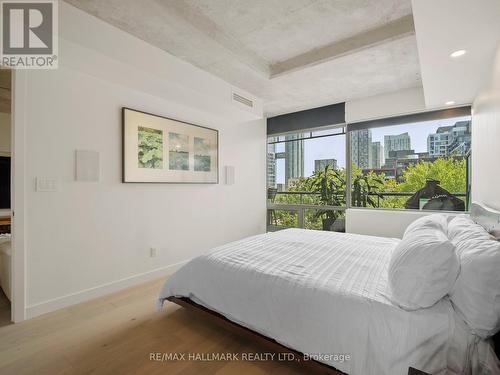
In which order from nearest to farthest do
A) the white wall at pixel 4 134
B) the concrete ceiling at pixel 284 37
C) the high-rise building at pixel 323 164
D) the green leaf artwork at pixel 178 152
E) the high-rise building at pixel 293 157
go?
the concrete ceiling at pixel 284 37 → the green leaf artwork at pixel 178 152 → the white wall at pixel 4 134 → the high-rise building at pixel 323 164 → the high-rise building at pixel 293 157

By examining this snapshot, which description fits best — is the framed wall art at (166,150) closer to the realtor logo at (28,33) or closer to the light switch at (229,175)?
the light switch at (229,175)

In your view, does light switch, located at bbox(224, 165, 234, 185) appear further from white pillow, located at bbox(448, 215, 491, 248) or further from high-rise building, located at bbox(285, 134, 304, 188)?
white pillow, located at bbox(448, 215, 491, 248)

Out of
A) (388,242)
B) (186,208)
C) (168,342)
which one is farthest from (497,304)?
(186,208)

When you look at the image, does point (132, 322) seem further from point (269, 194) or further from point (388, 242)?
point (269, 194)

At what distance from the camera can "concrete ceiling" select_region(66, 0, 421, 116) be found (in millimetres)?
2047

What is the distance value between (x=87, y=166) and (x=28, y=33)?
3.83 feet

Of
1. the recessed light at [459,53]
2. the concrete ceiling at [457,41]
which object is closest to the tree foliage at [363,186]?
the concrete ceiling at [457,41]

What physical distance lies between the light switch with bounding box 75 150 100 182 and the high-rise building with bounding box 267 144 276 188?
3.33 m

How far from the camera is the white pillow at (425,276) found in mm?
1225

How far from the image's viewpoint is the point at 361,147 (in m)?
4.13

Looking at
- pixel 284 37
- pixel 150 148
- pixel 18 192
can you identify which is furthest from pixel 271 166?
pixel 18 192

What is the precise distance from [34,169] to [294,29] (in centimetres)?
275

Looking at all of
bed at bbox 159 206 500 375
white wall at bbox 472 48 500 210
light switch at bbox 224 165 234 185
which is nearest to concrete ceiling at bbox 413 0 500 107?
white wall at bbox 472 48 500 210

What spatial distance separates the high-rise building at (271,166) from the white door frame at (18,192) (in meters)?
3.92
